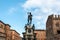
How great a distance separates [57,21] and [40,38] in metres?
22.1

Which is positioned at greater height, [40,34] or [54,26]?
[54,26]

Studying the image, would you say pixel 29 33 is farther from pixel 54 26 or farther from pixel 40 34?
pixel 40 34

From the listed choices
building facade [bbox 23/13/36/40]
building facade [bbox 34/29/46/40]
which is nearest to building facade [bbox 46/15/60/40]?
building facade [bbox 34/29/46/40]

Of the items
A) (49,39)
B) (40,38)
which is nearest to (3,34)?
(49,39)

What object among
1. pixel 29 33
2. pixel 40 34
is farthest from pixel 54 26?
pixel 29 33

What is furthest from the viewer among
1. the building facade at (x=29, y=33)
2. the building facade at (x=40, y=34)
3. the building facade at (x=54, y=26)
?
the building facade at (x=40, y=34)

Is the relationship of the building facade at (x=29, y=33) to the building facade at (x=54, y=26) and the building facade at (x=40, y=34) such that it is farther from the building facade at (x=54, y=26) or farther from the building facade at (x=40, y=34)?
the building facade at (x=40, y=34)

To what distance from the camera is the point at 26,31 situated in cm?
3906

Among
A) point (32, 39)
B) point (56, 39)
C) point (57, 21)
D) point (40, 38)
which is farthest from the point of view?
point (40, 38)

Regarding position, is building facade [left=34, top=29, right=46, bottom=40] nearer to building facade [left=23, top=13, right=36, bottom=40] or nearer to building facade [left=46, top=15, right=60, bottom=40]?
building facade [left=46, top=15, right=60, bottom=40]

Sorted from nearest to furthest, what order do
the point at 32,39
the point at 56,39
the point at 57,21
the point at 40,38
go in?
the point at 32,39, the point at 56,39, the point at 57,21, the point at 40,38

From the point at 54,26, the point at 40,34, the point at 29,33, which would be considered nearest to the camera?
the point at 29,33

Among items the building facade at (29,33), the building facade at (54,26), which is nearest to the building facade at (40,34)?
the building facade at (54,26)

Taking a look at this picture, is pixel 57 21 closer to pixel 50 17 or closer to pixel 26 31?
pixel 50 17
